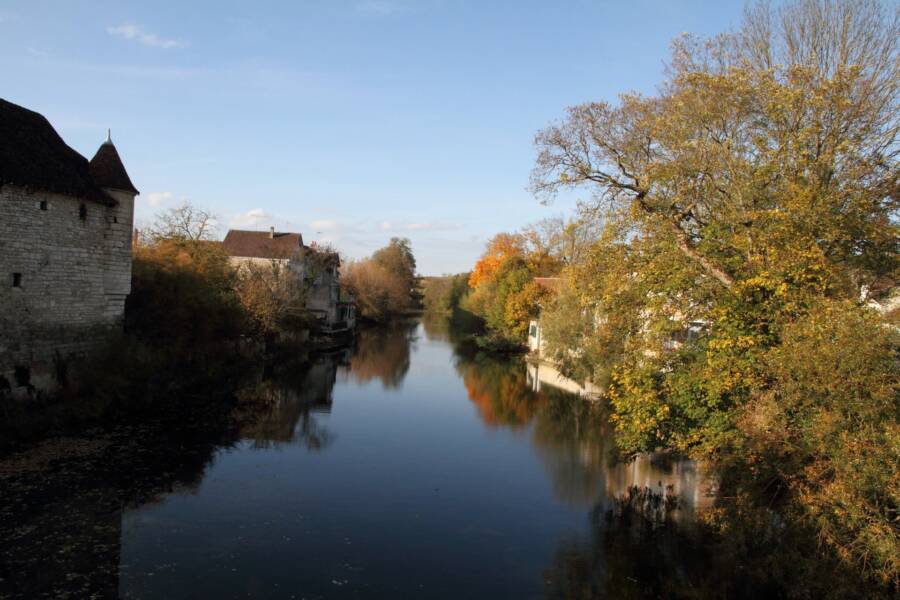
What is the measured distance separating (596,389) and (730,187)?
15527mm

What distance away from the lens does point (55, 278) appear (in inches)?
661

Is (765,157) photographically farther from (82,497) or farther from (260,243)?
(260,243)

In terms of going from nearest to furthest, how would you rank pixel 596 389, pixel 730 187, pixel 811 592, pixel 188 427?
pixel 811 592, pixel 730 187, pixel 188 427, pixel 596 389

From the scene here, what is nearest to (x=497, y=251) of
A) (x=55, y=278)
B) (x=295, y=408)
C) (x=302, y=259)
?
(x=302, y=259)

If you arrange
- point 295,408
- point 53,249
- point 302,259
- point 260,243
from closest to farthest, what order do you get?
1. point 53,249
2. point 295,408
3. point 302,259
4. point 260,243

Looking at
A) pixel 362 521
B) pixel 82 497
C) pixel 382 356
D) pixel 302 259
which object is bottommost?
pixel 362 521

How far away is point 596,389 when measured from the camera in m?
25.7

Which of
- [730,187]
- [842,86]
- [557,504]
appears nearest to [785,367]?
[730,187]

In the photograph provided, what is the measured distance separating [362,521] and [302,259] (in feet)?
111

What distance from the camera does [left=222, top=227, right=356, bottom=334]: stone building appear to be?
42281 millimetres

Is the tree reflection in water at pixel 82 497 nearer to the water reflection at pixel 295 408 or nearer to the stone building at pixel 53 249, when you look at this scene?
the water reflection at pixel 295 408

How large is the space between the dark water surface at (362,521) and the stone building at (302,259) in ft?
79.3

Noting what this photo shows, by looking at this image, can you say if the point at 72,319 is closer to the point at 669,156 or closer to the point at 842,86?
the point at 669,156

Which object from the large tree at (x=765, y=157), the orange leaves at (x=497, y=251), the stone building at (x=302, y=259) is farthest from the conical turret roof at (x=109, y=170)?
the orange leaves at (x=497, y=251)
